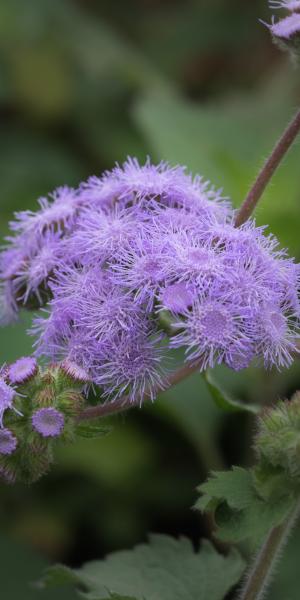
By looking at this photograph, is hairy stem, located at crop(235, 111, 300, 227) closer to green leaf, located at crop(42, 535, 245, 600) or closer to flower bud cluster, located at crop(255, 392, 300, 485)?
flower bud cluster, located at crop(255, 392, 300, 485)

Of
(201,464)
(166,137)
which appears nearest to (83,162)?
(166,137)

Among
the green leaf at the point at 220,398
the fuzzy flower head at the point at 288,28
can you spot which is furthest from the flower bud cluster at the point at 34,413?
the fuzzy flower head at the point at 288,28

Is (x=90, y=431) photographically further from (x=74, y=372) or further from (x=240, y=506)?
(x=240, y=506)

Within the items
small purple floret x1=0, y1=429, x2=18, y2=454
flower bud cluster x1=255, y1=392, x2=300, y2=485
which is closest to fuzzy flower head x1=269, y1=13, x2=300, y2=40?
flower bud cluster x1=255, y1=392, x2=300, y2=485

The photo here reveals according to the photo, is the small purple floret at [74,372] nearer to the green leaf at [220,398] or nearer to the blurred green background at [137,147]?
the green leaf at [220,398]

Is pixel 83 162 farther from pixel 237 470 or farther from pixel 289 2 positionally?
pixel 237 470

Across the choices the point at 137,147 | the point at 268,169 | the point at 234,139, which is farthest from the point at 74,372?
the point at 137,147
